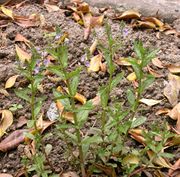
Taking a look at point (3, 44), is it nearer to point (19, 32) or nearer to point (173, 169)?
point (19, 32)

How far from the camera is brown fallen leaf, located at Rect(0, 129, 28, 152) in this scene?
2125 millimetres

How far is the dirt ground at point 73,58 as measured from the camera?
83.4 inches

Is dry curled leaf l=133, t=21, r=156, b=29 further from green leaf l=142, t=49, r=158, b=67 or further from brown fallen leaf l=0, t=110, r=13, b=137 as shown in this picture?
green leaf l=142, t=49, r=158, b=67

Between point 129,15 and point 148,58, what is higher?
point 148,58

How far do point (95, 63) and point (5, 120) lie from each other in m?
0.59

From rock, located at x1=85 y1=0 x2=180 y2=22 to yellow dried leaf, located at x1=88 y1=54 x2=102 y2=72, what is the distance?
71 centimetres

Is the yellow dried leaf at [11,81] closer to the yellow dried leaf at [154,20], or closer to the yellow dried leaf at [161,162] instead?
the yellow dried leaf at [161,162]

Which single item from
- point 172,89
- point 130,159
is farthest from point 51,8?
point 130,159

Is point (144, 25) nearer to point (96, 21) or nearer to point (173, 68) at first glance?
point (96, 21)

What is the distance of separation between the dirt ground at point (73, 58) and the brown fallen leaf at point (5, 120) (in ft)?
0.07

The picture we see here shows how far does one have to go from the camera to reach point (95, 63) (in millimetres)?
2598

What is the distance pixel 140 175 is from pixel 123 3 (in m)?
1.55

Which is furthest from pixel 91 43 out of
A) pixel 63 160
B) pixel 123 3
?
pixel 63 160

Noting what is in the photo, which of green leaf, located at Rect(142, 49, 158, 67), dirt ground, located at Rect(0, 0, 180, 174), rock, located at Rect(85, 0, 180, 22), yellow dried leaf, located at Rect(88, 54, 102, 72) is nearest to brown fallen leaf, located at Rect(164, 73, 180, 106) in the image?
dirt ground, located at Rect(0, 0, 180, 174)
